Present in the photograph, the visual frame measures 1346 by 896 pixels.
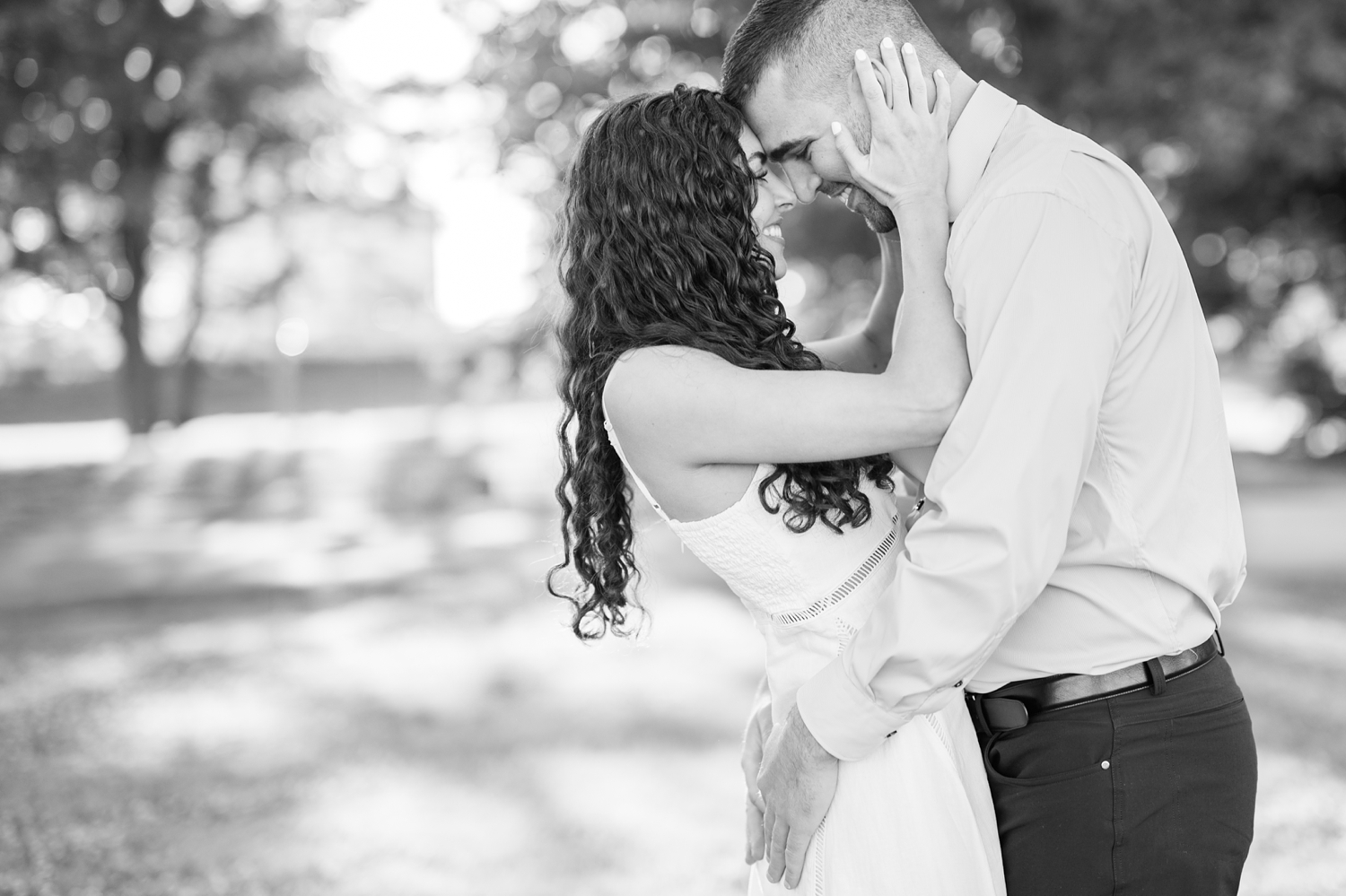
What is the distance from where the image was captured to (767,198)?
2.16m

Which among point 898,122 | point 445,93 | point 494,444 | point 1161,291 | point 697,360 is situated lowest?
point 494,444

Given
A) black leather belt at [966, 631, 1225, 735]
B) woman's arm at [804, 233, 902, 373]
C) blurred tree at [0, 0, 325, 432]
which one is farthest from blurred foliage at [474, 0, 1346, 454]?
black leather belt at [966, 631, 1225, 735]

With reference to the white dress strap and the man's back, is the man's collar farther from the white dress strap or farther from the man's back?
the white dress strap

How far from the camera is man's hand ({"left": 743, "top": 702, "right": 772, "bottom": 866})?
212cm

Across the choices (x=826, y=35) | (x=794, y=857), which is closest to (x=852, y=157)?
(x=826, y=35)

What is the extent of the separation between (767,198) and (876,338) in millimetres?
604

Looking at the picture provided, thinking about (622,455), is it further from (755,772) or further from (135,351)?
(135,351)

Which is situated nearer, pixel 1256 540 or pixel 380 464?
pixel 1256 540

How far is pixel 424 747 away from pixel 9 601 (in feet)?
16.0

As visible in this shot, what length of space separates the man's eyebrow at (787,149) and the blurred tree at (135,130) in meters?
14.7

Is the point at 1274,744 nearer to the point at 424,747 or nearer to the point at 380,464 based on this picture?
the point at 424,747

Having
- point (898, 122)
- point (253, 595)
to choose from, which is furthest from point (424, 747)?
point (898, 122)

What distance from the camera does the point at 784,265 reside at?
7.52 feet

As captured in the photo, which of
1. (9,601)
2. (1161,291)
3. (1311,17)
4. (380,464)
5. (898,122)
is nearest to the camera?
(1161,291)
